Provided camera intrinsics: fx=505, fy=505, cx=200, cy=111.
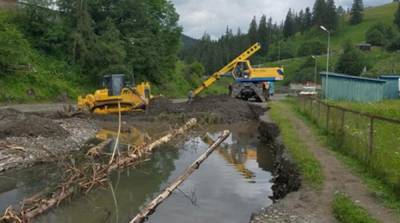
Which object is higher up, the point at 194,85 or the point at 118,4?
the point at 118,4

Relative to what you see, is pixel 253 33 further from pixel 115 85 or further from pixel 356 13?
pixel 115 85

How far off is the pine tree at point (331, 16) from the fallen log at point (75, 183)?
16208 centimetres

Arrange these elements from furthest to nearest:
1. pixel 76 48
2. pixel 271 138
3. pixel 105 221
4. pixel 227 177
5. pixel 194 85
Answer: pixel 194 85 → pixel 76 48 → pixel 271 138 → pixel 227 177 → pixel 105 221

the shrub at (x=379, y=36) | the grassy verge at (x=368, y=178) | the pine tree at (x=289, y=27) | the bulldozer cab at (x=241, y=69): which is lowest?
the grassy verge at (x=368, y=178)

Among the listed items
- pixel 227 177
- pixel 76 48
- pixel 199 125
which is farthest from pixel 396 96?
pixel 227 177

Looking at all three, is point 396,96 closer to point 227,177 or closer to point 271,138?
point 271,138

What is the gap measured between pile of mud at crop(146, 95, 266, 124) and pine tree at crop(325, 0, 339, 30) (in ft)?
460

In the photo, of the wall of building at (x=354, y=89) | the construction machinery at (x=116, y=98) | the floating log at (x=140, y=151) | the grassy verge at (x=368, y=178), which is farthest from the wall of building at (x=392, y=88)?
the grassy verge at (x=368, y=178)

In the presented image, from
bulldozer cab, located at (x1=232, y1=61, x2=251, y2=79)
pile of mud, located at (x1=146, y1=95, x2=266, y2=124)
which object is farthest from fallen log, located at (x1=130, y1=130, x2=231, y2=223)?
bulldozer cab, located at (x1=232, y1=61, x2=251, y2=79)

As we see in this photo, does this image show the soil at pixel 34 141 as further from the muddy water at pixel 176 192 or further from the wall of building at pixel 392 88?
the wall of building at pixel 392 88

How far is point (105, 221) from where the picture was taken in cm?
1151

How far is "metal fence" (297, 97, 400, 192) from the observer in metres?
11.5

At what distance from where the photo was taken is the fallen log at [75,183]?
1103cm

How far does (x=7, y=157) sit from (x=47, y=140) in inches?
148
